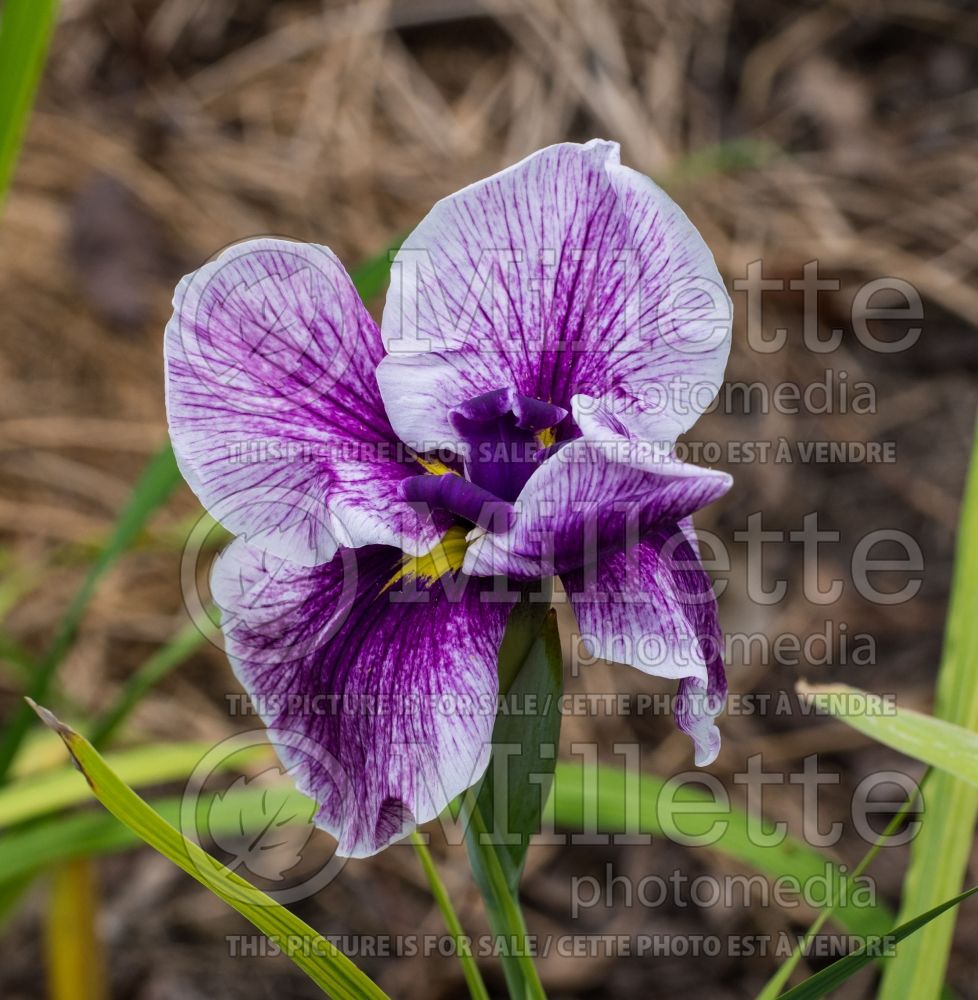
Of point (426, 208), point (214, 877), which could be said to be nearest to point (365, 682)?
point (214, 877)

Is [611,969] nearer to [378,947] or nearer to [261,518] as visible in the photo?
[378,947]

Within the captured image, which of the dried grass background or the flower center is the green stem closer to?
the flower center

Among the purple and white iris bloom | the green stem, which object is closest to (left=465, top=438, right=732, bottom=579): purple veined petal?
the purple and white iris bloom

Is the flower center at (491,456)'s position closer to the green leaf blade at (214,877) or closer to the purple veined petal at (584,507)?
the purple veined petal at (584,507)

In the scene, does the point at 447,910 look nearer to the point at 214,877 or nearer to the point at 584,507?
the point at 214,877

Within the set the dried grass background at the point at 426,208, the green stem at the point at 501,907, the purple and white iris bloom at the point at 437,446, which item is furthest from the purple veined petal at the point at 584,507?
the dried grass background at the point at 426,208

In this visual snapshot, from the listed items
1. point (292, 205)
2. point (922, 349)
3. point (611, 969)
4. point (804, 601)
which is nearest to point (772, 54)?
point (922, 349)
